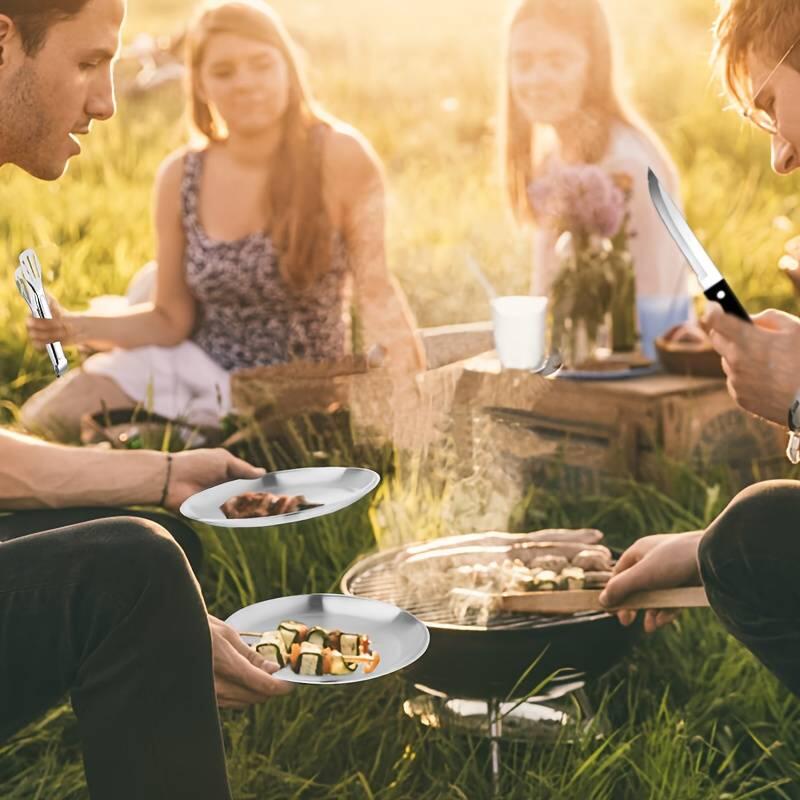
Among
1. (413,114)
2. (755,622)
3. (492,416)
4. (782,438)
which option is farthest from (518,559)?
(413,114)

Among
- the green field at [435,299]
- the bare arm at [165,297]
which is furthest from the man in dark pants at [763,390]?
the bare arm at [165,297]

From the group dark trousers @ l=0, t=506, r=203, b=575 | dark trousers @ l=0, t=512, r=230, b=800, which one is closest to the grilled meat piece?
dark trousers @ l=0, t=506, r=203, b=575

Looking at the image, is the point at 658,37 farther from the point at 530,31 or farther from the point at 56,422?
the point at 56,422

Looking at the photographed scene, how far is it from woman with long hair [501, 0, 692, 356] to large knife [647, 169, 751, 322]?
2045 millimetres


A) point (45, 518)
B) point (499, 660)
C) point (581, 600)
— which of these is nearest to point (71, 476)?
point (45, 518)

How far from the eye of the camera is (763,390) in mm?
1906

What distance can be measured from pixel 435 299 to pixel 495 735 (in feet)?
8.75

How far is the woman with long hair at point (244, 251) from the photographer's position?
12.4 feet

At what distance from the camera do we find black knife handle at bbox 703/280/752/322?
1764 mm

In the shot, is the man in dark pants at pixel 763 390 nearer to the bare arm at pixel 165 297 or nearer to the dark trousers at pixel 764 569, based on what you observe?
the dark trousers at pixel 764 569

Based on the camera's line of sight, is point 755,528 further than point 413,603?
No

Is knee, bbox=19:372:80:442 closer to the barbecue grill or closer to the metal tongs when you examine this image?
the barbecue grill

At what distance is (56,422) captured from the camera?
4051 mm

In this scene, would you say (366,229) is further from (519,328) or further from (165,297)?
(519,328)
